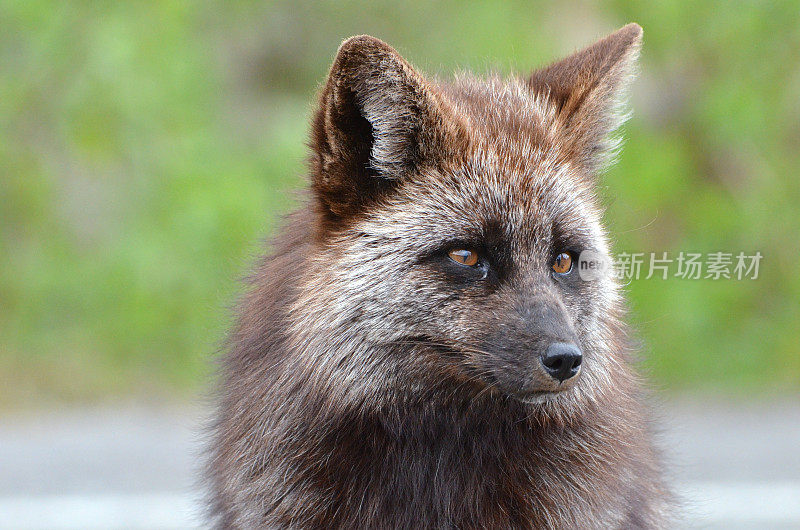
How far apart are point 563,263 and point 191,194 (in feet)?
23.8

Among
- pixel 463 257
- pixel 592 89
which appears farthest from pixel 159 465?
pixel 592 89

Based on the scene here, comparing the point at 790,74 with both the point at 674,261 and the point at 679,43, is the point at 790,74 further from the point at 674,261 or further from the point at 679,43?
the point at 674,261

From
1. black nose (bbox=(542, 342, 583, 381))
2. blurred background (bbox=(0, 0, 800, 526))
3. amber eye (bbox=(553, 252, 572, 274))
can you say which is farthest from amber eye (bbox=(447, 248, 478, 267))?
blurred background (bbox=(0, 0, 800, 526))

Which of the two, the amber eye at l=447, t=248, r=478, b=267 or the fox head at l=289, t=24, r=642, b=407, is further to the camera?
the amber eye at l=447, t=248, r=478, b=267

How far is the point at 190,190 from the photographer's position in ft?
34.8

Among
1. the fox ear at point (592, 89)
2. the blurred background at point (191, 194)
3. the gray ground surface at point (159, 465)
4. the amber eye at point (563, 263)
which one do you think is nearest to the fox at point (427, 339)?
the amber eye at point (563, 263)

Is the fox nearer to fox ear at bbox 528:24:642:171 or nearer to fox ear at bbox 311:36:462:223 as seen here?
fox ear at bbox 311:36:462:223

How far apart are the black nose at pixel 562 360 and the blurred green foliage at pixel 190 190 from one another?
7.01 meters

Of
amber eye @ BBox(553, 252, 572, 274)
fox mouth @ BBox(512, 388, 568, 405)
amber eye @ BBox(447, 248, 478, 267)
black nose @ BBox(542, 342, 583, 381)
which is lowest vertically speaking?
fox mouth @ BBox(512, 388, 568, 405)

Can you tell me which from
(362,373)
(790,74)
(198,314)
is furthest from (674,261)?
(362,373)

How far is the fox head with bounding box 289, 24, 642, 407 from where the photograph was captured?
3.66m

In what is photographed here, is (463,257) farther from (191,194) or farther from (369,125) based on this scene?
(191,194)

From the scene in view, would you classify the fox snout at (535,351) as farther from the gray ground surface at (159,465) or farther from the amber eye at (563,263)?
the gray ground surface at (159,465)

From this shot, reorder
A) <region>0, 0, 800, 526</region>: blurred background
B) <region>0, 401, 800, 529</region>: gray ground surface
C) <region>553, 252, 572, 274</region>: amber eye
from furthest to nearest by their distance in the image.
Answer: <region>0, 0, 800, 526</region>: blurred background → <region>0, 401, 800, 529</region>: gray ground surface → <region>553, 252, 572, 274</region>: amber eye
